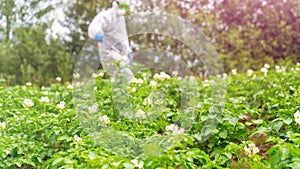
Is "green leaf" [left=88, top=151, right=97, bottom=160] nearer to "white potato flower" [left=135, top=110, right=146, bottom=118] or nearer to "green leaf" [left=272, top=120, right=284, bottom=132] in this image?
"white potato flower" [left=135, top=110, right=146, bottom=118]

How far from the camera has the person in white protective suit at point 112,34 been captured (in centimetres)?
448

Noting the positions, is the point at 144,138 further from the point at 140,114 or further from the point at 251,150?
the point at 251,150

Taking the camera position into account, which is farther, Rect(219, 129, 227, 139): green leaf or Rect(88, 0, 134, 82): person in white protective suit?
Rect(88, 0, 134, 82): person in white protective suit

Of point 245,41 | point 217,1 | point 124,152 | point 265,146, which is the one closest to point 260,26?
point 245,41

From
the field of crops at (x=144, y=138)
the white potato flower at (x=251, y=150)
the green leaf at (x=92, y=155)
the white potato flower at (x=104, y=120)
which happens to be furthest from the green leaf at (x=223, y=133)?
the green leaf at (x=92, y=155)

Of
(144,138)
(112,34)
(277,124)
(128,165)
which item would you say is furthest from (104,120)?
(112,34)

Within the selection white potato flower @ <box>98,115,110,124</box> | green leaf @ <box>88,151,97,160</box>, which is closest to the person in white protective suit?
white potato flower @ <box>98,115,110,124</box>

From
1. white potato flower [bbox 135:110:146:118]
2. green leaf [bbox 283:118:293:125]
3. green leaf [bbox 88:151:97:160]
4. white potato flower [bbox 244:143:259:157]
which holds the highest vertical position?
white potato flower [bbox 135:110:146:118]

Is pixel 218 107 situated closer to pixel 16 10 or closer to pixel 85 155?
pixel 85 155

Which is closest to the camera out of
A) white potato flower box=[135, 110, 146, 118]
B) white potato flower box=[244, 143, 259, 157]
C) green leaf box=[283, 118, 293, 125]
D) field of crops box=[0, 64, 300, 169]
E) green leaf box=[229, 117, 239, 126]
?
field of crops box=[0, 64, 300, 169]

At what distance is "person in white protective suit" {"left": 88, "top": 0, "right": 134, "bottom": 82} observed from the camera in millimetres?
4477

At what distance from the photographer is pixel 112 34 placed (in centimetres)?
460

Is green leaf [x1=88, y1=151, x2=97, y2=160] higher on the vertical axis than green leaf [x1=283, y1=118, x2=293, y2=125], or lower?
lower

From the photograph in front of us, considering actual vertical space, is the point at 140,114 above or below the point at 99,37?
below
